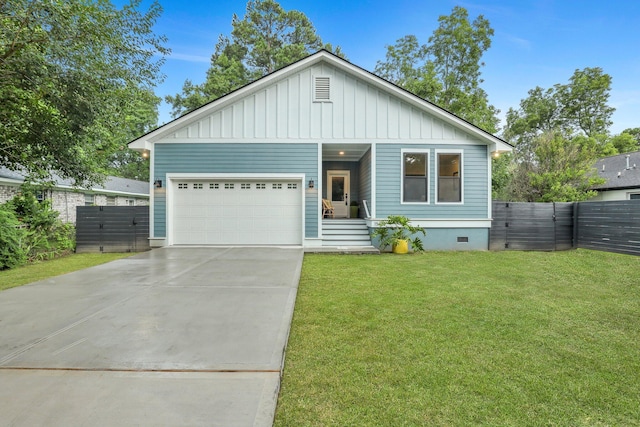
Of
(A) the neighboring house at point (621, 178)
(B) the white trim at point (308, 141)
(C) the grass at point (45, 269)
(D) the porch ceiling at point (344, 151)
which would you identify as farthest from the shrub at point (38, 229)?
(A) the neighboring house at point (621, 178)

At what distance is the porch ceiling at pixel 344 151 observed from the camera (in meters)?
9.44

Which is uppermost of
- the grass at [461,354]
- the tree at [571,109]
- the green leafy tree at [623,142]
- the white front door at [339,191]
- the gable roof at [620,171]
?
the tree at [571,109]

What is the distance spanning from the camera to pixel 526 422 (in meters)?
1.68

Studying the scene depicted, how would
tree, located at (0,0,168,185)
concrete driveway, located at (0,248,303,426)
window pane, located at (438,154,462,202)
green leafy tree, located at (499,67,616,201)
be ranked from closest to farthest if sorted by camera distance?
concrete driveway, located at (0,248,303,426) → tree, located at (0,0,168,185) → window pane, located at (438,154,462,202) → green leafy tree, located at (499,67,616,201)

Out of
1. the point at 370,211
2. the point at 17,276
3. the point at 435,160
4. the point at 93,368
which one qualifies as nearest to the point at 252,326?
the point at 93,368

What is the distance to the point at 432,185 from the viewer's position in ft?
29.5

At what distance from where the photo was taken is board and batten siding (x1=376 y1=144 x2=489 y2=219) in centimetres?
895

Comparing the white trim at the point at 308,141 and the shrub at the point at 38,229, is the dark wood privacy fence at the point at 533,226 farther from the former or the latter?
the shrub at the point at 38,229

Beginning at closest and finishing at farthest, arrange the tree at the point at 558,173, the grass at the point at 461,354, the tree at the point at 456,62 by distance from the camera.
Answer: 1. the grass at the point at 461,354
2. the tree at the point at 558,173
3. the tree at the point at 456,62

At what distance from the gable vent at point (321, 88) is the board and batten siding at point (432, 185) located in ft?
7.29

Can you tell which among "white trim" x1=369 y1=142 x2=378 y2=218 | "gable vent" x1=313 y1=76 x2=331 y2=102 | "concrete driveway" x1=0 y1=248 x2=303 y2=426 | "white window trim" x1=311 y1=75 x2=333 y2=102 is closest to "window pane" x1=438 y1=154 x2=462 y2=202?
"white trim" x1=369 y1=142 x2=378 y2=218

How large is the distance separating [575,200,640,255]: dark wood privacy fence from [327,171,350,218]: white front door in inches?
300

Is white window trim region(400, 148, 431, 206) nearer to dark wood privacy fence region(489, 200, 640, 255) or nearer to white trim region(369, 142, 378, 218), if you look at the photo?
white trim region(369, 142, 378, 218)

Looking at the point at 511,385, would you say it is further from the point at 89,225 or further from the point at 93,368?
the point at 89,225
